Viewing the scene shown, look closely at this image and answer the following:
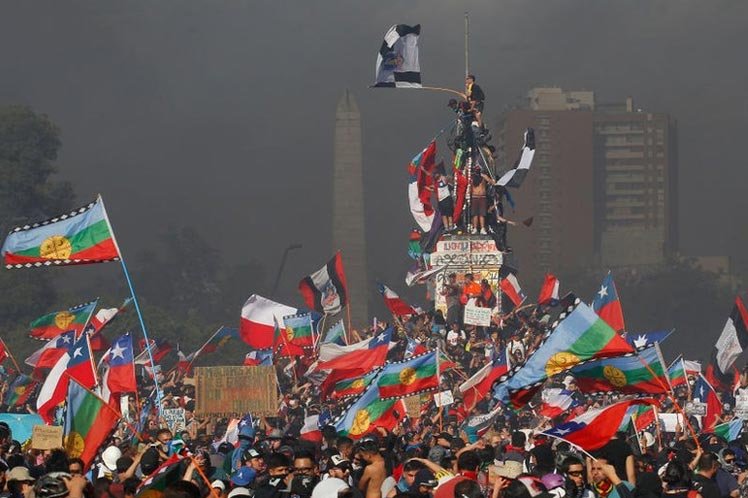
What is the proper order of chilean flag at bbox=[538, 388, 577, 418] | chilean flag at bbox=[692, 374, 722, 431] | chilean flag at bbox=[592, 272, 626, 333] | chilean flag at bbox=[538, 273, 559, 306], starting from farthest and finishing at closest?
1. chilean flag at bbox=[538, 273, 559, 306]
2. chilean flag at bbox=[592, 272, 626, 333]
3. chilean flag at bbox=[538, 388, 577, 418]
4. chilean flag at bbox=[692, 374, 722, 431]

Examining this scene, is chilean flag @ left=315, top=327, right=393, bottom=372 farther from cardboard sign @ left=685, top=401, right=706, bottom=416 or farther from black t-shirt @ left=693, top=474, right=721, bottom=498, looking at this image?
black t-shirt @ left=693, top=474, right=721, bottom=498

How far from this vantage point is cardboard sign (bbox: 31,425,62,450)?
55.4ft

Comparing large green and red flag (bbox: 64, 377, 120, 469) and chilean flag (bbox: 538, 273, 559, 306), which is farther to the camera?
chilean flag (bbox: 538, 273, 559, 306)

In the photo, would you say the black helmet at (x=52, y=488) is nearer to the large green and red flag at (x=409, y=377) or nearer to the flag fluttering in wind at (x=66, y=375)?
the large green and red flag at (x=409, y=377)

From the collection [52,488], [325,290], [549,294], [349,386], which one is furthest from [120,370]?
[549,294]

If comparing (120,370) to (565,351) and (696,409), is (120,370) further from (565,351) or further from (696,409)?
(565,351)

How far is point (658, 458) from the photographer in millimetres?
18562

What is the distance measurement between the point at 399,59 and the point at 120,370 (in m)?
36.4

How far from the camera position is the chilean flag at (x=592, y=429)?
1412 centimetres

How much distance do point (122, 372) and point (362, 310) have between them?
268 feet

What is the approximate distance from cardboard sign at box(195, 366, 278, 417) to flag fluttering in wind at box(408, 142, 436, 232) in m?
30.8

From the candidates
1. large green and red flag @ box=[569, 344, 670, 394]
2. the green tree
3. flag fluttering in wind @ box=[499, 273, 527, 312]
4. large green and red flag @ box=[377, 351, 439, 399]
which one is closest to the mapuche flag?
flag fluttering in wind @ box=[499, 273, 527, 312]

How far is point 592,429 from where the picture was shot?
1438 cm

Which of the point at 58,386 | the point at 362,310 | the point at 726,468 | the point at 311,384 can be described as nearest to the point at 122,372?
the point at 58,386
